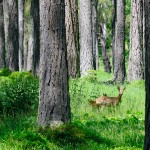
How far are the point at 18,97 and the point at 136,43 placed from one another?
9.51m

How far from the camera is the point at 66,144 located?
Answer: 6.64m

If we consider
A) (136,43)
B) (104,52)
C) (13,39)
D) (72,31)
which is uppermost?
(72,31)

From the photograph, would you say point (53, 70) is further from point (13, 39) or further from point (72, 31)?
point (13, 39)

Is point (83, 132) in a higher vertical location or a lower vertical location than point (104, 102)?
lower

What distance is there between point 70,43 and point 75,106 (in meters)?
5.20

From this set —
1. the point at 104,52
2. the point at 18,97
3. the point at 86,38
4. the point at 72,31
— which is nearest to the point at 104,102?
the point at 18,97

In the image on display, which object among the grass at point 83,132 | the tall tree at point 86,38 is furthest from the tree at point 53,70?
the tall tree at point 86,38

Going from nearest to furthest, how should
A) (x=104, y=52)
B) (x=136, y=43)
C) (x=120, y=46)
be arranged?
(x=136, y=43) < (x=120, y=46) < (x=104, y=52)

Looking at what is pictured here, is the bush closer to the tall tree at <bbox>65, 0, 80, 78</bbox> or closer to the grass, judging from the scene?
the grass

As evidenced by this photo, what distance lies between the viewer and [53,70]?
7.09 meters

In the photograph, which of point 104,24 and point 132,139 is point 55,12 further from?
point 104,24

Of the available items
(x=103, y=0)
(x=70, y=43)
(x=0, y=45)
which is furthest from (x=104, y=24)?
(x=70, y=43)

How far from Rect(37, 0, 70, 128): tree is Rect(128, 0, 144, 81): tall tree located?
443 inches

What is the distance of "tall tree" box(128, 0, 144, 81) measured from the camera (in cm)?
1808
